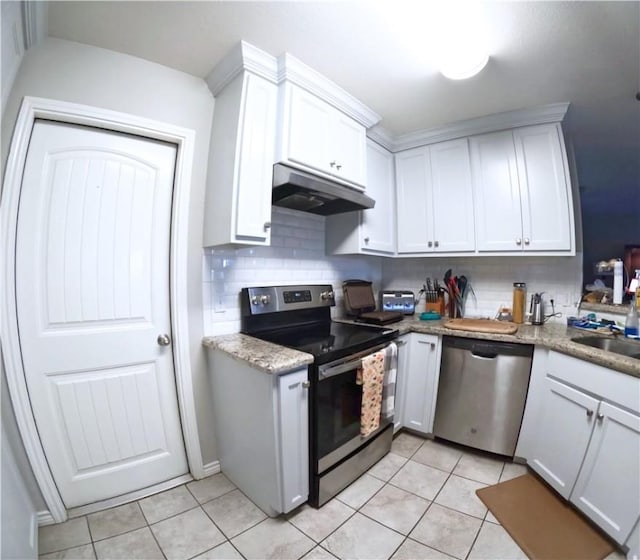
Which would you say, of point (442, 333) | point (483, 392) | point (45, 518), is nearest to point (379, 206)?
point (442, 333)

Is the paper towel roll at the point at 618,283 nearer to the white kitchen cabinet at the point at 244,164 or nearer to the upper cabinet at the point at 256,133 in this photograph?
the upper cabinet at the point at 256,133

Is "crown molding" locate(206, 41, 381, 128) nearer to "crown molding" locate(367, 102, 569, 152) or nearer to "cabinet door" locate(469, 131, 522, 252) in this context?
"crown molding" locate(367, 102, 569, 152)

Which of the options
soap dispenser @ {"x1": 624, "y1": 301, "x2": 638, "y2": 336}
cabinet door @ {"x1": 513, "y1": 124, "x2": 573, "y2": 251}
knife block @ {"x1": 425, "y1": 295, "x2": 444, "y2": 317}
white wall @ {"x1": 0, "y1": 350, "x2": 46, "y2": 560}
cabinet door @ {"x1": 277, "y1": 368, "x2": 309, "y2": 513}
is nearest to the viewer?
white wall @ {"x1": 0, "y1": 350, "x2": 46, "y2": 560}

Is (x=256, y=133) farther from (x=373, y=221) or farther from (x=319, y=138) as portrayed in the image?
(x=373, y=221)

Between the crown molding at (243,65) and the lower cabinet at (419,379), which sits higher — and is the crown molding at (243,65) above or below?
above

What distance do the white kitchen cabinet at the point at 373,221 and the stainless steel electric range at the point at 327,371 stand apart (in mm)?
466

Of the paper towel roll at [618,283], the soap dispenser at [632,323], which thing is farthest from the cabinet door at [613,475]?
the paper towel roll at [618,283]

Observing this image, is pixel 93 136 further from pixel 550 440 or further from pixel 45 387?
pixel 550 440

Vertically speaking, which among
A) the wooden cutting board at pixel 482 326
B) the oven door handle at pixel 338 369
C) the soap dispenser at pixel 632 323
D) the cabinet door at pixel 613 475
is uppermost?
the soap dispenser at pixel 632 323

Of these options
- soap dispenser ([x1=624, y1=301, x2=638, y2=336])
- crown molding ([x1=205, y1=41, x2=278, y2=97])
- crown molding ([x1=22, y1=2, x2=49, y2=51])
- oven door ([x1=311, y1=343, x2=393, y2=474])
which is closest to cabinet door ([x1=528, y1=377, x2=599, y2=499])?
soap dispenser ([x1=624, y1=301, x2=638, y2=336])

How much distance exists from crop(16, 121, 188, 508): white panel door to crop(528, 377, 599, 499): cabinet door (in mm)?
2164

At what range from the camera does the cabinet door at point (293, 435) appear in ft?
4.01

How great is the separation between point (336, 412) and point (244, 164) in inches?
55.9

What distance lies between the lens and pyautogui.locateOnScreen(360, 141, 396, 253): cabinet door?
2146 millimetres
